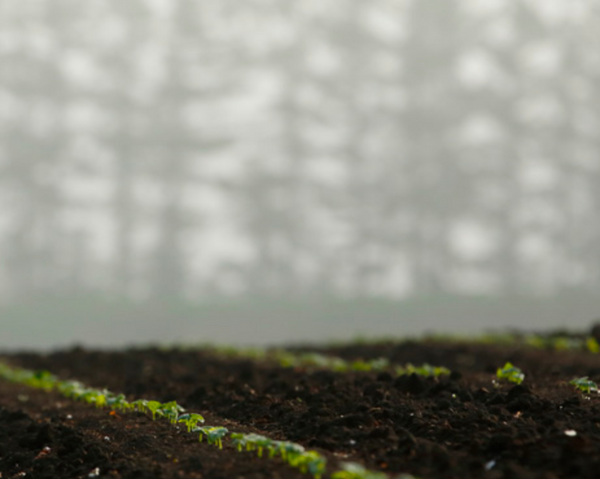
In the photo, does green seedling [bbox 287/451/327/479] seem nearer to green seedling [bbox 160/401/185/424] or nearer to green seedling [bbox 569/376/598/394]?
green seedling [bbox 160/401/185/424]

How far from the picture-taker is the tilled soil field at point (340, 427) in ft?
12.2

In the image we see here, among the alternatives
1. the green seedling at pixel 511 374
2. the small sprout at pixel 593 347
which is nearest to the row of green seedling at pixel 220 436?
the green seedling at pixel 511 374

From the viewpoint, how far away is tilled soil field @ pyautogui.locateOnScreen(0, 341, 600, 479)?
147 inches

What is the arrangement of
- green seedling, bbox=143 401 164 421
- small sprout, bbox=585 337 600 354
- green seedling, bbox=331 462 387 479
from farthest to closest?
1. small sprout, bbox=585 337 600 354
2. green seedling, bbox=143 401 164 421
3. green seedling, bbox=331 462 387 479

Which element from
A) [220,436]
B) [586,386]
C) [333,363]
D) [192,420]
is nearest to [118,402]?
[192,420]

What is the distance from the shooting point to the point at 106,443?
489 centimetres

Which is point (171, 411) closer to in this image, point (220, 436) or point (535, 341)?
point (220, 436)

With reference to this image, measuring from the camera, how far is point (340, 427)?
178 inches

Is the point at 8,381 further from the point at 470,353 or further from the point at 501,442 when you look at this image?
the point at 501,442

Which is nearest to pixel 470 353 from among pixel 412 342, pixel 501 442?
pixel 412 342

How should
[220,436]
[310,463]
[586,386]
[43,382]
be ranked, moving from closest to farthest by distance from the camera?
[310,463]
[220,436]
[586,386]
[43,382]

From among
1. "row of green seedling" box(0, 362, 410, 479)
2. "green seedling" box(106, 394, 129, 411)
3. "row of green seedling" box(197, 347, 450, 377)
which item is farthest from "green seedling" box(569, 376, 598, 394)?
"green seedling" box(106, 394, 129, 411)

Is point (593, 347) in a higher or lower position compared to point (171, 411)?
higher

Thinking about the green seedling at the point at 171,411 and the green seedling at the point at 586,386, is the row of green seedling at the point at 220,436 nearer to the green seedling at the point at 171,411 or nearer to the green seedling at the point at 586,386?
the green seedling at the point at 171,411
